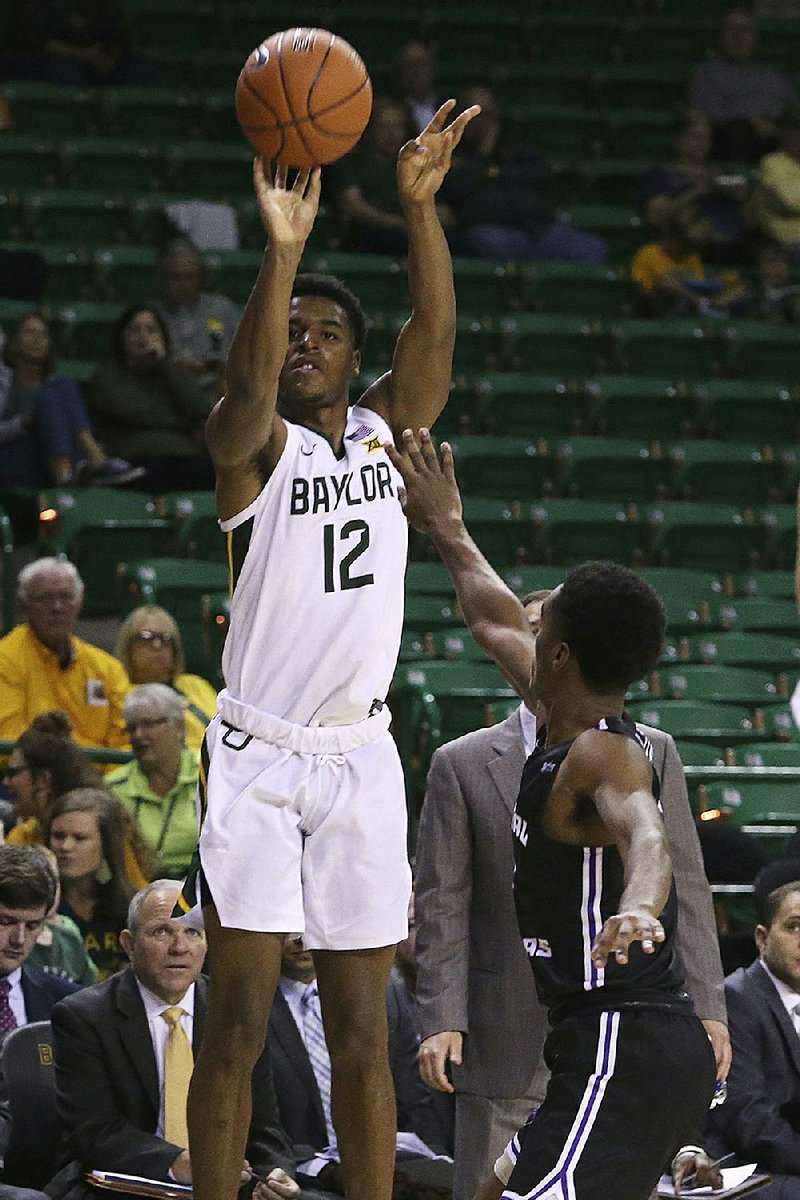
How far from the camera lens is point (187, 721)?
7965mm

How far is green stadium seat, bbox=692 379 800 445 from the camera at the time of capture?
38.1ft

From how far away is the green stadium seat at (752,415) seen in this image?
11.6 metres

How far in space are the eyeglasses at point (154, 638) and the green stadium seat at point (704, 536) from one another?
306cm

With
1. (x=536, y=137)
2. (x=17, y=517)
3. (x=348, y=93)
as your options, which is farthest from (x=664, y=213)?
(x=348, y=93)

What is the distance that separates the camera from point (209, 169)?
12.4 m

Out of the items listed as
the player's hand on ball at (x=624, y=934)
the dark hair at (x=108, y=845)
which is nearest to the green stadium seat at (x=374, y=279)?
the dark hair at (x=108, y=845)

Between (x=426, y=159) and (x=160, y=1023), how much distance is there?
2.50m

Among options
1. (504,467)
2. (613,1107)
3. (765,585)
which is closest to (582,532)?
(504,467)

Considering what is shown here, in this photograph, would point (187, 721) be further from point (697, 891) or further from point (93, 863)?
point (697, 891)

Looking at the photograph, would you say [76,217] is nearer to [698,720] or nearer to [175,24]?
[175,24]

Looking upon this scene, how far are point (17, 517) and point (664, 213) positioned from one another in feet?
15.8

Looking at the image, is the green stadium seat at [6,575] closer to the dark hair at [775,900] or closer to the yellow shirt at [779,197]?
the dark hair at [775,900]

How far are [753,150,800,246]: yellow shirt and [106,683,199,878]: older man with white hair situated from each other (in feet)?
21.7

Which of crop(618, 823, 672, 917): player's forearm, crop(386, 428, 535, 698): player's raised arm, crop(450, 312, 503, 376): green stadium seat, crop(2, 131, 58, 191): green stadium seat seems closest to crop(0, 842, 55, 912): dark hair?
crop(386, 428, 535, 698): player's raised arm
